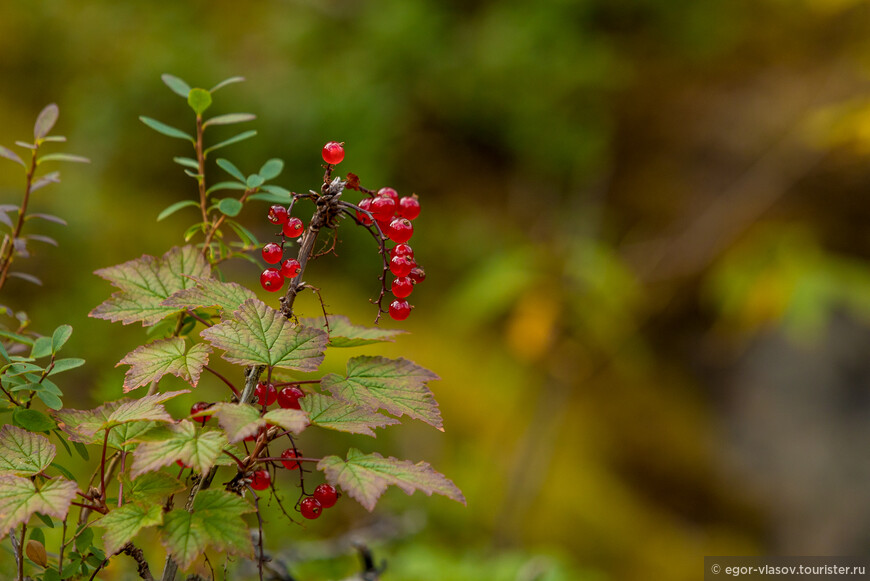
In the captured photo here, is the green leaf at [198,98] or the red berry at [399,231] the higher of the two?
the green leaf at [198,98]

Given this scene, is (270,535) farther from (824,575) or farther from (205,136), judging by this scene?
(824,575)

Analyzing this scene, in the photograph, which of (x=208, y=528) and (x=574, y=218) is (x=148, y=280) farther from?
(x=574, y=218)

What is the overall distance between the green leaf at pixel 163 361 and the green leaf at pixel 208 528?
0.27 ft

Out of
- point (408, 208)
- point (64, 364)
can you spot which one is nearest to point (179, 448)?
point (64, 364)

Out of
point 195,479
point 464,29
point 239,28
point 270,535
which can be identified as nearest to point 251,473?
point 195,479

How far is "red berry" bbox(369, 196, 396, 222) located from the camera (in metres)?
0.52

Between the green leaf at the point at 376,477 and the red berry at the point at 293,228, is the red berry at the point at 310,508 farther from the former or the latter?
the red berry at the point at 293,228

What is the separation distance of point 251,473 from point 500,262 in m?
1.81

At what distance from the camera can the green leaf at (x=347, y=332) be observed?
0.49 meters

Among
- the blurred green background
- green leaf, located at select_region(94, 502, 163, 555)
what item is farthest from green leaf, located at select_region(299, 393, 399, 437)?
the blurred green background

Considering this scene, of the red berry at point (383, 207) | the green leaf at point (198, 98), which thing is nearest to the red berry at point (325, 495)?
the red berry at point (383, 207)

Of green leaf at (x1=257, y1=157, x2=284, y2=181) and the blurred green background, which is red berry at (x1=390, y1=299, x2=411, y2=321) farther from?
the blurred green background

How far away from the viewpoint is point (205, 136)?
231cm

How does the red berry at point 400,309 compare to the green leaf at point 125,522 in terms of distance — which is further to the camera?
the red berry at point 400,309
